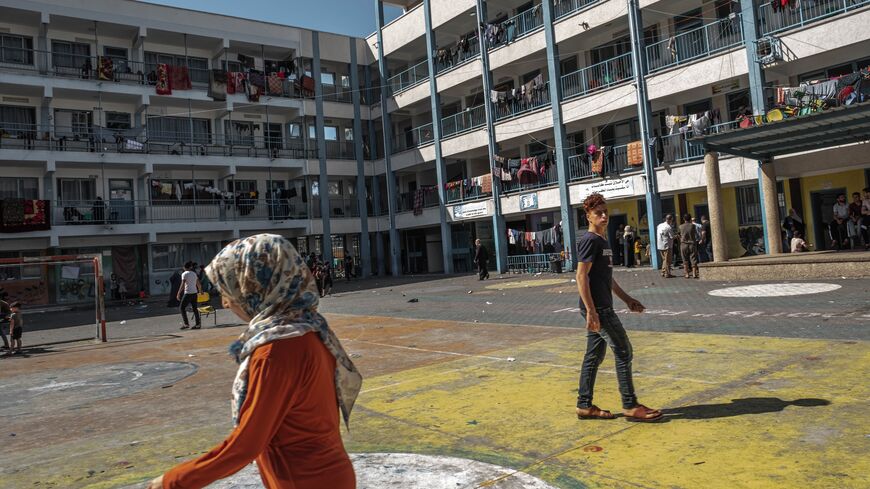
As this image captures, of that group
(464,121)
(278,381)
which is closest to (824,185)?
(464,121)

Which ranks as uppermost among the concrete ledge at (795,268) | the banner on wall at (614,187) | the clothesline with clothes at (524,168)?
the clothesline with clothes at (524,168)

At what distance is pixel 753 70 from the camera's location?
19.6m

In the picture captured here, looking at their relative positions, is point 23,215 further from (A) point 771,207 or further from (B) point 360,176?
(A) point 771,207

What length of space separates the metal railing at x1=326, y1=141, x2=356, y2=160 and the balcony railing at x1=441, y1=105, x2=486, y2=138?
24.3 ft

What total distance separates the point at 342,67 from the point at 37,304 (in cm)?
2176

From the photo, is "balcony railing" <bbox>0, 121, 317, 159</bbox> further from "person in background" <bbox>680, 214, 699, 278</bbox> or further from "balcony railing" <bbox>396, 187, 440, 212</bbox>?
"person in background" <bbox>680, 214, 699, 278</bbox>

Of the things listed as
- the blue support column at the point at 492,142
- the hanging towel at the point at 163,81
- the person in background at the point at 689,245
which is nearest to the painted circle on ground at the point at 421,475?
the person in background at the point at 689,245

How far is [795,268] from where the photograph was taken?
1407cm

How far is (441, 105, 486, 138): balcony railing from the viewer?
31.0 meters

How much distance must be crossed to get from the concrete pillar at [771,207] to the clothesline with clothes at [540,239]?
33.3 ft

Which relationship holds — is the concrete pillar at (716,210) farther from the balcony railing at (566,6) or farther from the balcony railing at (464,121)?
the balcony railing at (464,121)

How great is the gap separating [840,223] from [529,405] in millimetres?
18725

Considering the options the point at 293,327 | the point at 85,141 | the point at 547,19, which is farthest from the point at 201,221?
the point at 293,327

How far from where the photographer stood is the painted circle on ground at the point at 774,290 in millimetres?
11820
